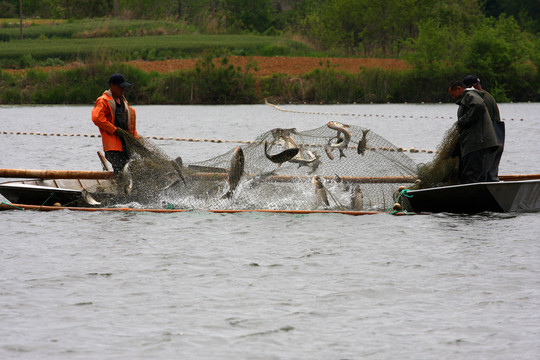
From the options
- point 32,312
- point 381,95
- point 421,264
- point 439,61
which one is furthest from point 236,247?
point 439,61

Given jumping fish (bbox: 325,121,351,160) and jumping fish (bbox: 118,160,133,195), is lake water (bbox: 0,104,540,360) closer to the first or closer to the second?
jumping fish (bbox: 118,160,133,195)

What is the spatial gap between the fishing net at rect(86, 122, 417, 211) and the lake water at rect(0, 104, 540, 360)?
368mm

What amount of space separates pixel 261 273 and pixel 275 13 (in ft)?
254

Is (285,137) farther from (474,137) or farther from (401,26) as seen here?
(401,26)

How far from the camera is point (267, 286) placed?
7.92 m

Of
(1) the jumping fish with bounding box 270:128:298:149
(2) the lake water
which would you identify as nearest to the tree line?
(1) the jumping fish with bounding box 270:128:298:149

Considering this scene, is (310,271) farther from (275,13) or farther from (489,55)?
(275,13)

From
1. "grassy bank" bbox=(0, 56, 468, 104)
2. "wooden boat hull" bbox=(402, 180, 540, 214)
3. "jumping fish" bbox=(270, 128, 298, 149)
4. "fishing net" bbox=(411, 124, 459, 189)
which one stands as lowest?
"grassy bank" bbox=(0, 56, 468, 104)

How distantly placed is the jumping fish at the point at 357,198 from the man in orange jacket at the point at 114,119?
10.5 ft

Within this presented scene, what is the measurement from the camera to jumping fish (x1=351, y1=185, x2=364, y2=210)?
1146 cm

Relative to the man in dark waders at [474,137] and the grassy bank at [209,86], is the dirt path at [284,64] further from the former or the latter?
the man in dark waders at [474,137]

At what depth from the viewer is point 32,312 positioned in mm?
7180

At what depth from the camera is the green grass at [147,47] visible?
48.3 m

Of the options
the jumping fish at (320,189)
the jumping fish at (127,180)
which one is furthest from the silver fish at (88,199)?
the jumping fish at (320,189)
